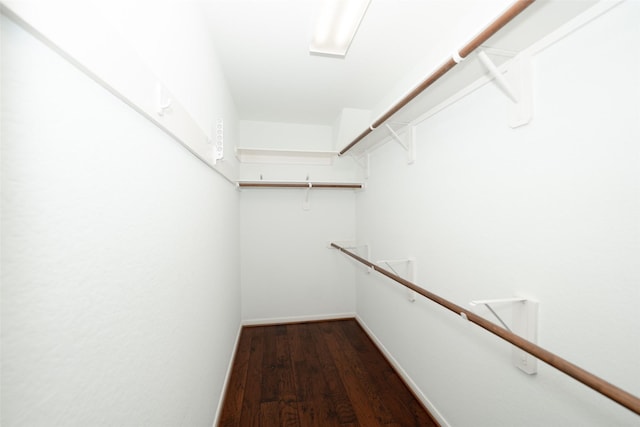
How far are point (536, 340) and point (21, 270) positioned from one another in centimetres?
153

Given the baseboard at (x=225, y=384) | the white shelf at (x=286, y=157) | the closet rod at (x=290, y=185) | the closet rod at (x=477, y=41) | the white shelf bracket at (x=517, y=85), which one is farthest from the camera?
the white shelf at (x=286, y=157)

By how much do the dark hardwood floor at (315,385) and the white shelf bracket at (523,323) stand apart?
91cm

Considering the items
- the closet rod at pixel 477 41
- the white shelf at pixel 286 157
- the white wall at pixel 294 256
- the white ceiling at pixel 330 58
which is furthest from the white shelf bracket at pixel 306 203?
the closet rod at pixel 477 41

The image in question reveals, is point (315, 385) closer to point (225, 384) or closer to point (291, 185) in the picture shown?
point (225, 384)

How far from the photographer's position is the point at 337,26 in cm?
143

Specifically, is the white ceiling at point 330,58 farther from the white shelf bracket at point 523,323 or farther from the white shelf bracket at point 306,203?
the white shelf bracket at point 523,323

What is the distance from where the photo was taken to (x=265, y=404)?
1.78 m

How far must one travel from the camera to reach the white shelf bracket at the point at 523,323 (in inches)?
39.8

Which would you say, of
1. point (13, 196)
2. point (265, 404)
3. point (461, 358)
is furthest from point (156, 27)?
point (265, 404)

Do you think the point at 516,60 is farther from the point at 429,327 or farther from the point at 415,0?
the point at 429,327

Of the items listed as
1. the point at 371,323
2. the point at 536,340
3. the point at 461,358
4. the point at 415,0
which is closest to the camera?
the point at 536,340

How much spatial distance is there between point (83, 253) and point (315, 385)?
6.53ft

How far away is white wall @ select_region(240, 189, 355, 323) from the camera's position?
9.71ft

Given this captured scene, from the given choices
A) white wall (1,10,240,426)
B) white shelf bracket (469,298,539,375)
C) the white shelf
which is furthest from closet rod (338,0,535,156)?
the white shelf
